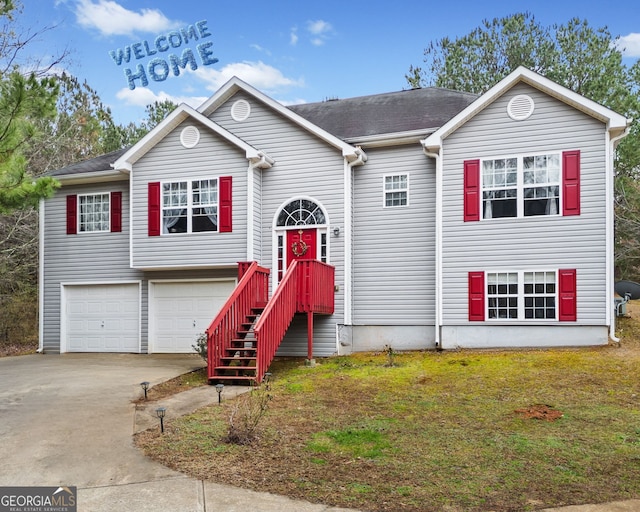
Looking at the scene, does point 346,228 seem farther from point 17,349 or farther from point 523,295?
point 17,349

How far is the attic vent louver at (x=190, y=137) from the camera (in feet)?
44.6

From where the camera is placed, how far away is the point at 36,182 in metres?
8.77

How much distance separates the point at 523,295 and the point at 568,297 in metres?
0.90

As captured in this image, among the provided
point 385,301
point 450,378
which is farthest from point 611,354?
point 385,301

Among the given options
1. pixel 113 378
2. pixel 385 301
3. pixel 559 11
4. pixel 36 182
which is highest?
pixel 559 11

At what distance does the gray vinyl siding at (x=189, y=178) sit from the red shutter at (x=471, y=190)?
520 cm

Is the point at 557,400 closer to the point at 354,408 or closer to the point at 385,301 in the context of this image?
the point at 354,408

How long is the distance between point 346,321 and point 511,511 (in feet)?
28.8

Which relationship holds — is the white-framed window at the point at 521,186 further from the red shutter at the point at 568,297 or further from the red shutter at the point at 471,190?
the red shutter at the point at 568,297

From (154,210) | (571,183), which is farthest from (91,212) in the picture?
(571,183)

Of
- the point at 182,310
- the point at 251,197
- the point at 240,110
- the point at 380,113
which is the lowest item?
the point at 182,310

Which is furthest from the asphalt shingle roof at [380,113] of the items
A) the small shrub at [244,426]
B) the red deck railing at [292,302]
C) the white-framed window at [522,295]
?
the small shrub at [244,426]

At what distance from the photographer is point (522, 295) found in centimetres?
1192

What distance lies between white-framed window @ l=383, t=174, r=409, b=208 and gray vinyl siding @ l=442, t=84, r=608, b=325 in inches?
41.9
